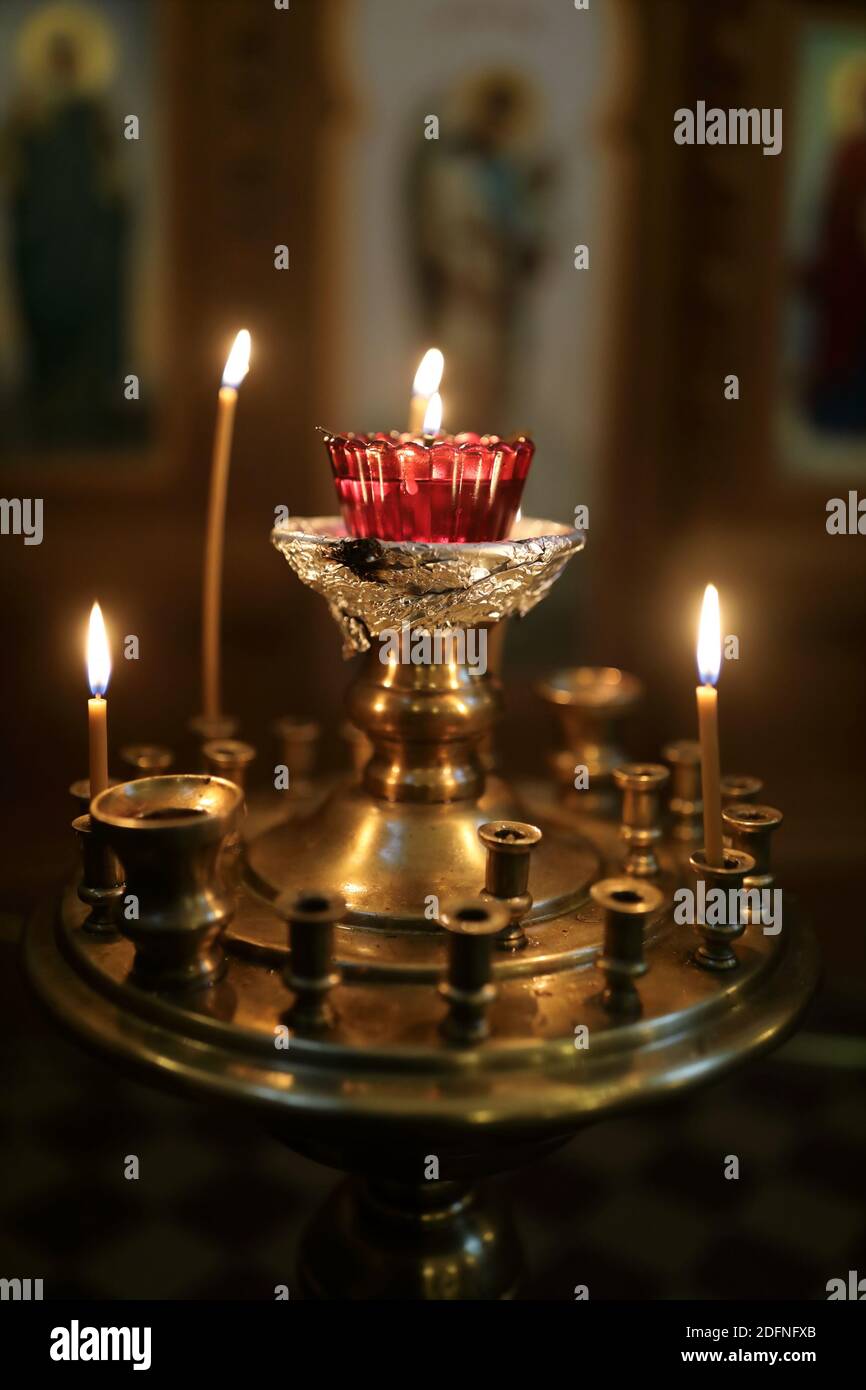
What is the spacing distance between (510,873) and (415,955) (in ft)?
0.37

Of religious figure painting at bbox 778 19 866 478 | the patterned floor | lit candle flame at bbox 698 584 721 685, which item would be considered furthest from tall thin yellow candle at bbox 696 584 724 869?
religious figure painting at bbox 778 19 866 478

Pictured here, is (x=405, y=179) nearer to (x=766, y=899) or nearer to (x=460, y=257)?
(x=460, y=257)

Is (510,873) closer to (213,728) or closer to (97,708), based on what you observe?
(97,708)

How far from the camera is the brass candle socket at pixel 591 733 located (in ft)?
5.13

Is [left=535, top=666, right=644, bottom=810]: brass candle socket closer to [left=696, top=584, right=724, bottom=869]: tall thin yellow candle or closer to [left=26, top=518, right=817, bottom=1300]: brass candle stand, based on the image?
[left=26, top=518, right=817, bottom=1300]: brass candle stand

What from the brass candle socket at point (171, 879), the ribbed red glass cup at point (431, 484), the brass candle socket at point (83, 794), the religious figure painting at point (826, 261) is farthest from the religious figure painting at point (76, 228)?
the brass candle socket at point (171, 879)

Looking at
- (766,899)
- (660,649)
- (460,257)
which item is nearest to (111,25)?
(460,257)

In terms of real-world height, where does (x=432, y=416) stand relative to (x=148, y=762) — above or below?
above

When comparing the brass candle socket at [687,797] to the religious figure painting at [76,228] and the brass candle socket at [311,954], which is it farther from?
the religious figure painting at [76,228]

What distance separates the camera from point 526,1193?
2.38 m

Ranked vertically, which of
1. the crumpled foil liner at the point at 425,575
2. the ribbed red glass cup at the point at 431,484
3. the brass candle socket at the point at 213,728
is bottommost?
the brass candle socket at the point at 213,728

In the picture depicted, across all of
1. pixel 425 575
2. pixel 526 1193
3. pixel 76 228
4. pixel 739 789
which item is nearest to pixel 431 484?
pixel 425 575

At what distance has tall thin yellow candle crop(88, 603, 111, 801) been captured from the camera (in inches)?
46.3

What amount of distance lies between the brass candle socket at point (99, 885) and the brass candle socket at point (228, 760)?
9.2 inches
